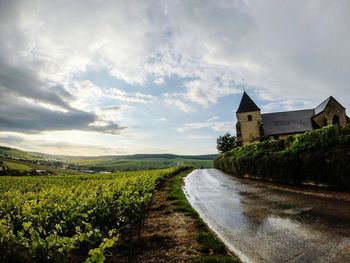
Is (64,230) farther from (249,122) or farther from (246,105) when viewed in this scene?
(246,105)

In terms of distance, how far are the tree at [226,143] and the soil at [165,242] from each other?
6127 cm

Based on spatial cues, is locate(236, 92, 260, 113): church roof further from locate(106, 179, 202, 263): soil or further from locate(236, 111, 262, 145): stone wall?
locate(106, 179, 202, 263): soil

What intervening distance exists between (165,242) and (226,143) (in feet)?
217

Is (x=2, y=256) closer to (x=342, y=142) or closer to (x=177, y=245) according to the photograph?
(x=177, y=245)

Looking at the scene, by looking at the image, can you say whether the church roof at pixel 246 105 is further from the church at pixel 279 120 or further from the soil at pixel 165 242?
the soil at pixel 165 242

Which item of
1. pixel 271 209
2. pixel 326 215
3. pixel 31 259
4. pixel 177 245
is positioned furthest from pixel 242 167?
pixel 31 259

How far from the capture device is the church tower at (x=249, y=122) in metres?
62.5

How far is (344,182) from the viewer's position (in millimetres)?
12133

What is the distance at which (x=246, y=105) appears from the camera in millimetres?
65375

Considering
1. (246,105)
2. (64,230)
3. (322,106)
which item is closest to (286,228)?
(64,230)

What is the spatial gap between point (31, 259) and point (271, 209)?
8902 millimetres

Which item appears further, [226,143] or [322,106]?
[226,143]

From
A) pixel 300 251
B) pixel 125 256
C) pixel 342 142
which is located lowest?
pixel 125 256

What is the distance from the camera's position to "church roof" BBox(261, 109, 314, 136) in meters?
58.1
